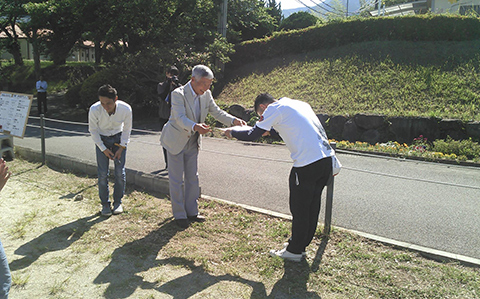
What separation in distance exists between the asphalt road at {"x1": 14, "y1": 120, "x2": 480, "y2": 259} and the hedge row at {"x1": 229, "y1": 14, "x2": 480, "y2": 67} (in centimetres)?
1028

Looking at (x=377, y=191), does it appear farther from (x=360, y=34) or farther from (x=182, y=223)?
(x=360, y=34)

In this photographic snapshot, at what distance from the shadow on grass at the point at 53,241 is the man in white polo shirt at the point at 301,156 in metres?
2.53

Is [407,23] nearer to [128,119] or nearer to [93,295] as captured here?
[128,119]

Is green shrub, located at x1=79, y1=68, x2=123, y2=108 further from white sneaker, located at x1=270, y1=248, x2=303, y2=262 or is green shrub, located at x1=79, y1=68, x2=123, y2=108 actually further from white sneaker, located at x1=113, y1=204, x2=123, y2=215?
white sneaker, located at x1=270, y1=248, x2=303, y2=262

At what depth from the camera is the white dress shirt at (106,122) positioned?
16.6 ft

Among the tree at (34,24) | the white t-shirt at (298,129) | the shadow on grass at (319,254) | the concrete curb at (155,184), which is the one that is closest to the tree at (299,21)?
the tree at (34,24)

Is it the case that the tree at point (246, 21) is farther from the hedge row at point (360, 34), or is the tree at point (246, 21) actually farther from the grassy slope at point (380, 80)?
the grassy slope at point (380, 80)

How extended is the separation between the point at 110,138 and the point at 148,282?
2432 mm

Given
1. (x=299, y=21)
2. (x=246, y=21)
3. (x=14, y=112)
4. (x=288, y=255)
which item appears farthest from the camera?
(x=299, y=21)

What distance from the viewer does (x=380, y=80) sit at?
51.2 ft

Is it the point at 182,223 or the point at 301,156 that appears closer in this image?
the point at 301,156

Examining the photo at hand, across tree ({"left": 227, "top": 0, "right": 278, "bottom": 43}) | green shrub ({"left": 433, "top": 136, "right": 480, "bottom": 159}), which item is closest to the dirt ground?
green shrub ({"left": 433, "top": 136, "right": 480, "bottom": 159})

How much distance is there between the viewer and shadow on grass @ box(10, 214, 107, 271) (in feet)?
13.0

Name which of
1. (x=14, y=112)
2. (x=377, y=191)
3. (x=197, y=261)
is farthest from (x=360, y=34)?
(x=197, y=261)
